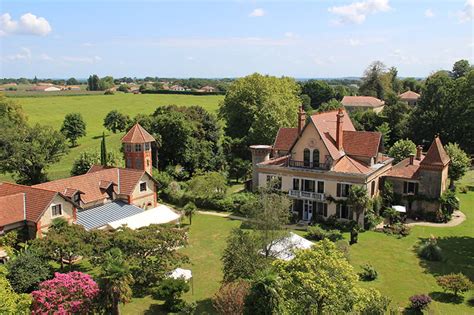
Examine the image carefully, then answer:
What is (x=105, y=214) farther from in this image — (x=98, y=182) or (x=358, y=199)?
(x=358, y=199)

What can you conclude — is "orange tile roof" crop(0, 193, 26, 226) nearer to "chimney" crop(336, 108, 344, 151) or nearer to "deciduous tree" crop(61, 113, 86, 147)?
"chimney" crop(336, 108, 344, 151)

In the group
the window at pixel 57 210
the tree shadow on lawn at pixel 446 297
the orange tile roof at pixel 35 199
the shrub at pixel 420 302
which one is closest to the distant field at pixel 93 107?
the orange tile roof at pixel 35 199

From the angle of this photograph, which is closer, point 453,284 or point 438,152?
point 453,284

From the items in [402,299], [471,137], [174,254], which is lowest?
[402,299]

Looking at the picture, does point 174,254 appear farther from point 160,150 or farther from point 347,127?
point 160,150

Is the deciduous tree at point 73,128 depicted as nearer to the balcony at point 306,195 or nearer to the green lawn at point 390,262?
the green lawn at point 390,262

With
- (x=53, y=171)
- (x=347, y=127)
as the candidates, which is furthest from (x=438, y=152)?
(x=53, y=171)

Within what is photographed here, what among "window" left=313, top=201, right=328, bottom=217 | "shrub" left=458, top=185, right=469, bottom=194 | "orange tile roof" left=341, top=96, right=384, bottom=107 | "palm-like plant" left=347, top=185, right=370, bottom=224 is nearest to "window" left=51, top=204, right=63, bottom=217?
"window" left=313, top=201, right=328, bottom=217

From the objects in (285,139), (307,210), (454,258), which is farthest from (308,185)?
(454,258)
